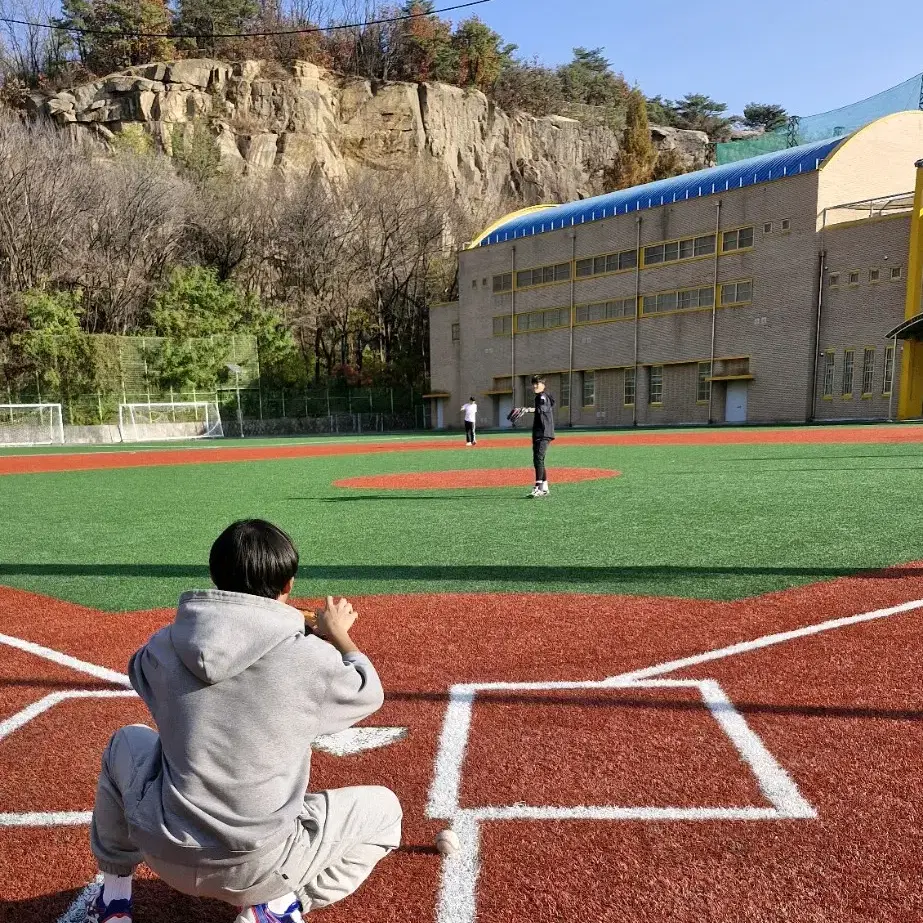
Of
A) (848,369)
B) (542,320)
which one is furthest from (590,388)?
(848,369)

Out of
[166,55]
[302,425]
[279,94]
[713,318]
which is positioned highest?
[166,55]

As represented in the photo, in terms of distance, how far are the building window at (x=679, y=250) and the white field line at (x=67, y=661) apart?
3994 centimetres

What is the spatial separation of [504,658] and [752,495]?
8062mm

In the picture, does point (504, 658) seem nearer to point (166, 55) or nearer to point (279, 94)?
point (279, 94)

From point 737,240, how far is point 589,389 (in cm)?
1195

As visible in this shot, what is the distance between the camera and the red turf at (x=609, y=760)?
104 inches

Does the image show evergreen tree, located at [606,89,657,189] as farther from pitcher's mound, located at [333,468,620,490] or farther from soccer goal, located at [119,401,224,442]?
pitcher's mound, located at [333,468,620,490]

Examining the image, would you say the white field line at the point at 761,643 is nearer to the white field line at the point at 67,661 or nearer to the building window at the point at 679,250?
the white field line at the point at 67,661

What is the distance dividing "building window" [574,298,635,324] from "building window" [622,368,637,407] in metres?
3.26

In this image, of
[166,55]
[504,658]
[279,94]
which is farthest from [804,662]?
[166,55]

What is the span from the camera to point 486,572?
740 cm

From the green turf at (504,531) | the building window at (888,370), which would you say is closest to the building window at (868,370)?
the building window at (888,370)

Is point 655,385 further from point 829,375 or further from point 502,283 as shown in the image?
point 502,283

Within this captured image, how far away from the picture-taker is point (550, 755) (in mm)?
3674
